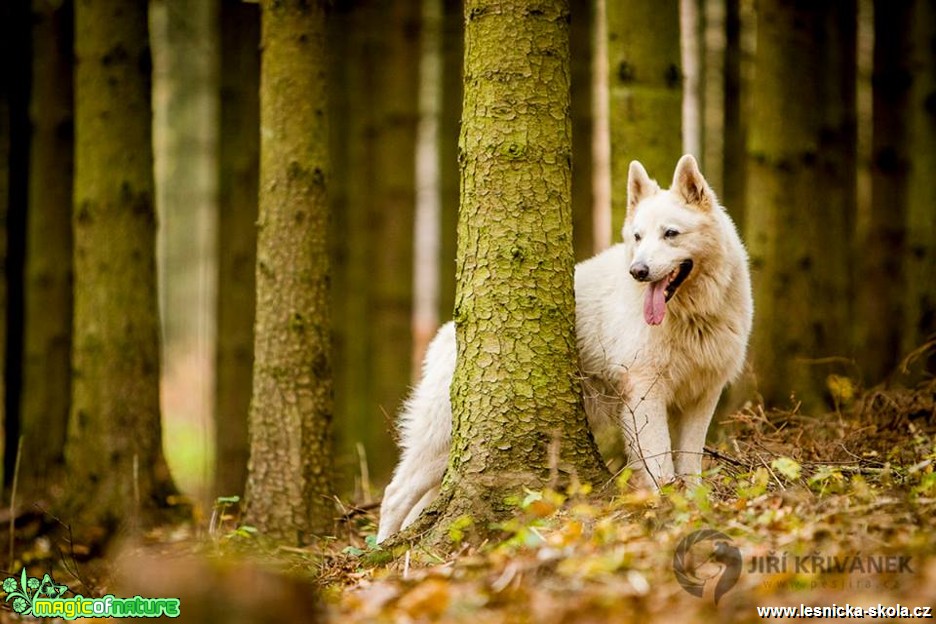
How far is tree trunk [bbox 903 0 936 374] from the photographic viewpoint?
353 inches

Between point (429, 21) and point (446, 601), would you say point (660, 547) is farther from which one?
point (429, 21)

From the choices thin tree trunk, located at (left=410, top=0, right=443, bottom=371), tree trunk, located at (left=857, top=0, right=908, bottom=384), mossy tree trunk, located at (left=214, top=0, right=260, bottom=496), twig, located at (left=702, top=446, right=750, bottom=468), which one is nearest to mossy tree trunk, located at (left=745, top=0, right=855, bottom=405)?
tree trunk, located at (left=857, top=0, right=908, bottom=384)

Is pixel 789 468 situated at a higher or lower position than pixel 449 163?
lower

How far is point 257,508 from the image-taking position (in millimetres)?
6461

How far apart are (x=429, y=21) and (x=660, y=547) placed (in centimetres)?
1054

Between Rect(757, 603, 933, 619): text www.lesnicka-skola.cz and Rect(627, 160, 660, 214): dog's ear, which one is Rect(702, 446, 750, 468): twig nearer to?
Rect(627, 160, 660, 214): dog's ear

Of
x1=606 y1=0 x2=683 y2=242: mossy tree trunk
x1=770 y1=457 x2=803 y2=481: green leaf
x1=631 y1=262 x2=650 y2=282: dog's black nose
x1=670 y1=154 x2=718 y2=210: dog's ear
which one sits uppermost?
x1=606 y1=0 x2=683 y2=242: mossy tree trunk

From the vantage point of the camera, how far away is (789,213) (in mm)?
8320

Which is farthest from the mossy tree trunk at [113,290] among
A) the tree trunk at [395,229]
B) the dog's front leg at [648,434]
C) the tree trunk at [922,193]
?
the tree trunk at [922,193]

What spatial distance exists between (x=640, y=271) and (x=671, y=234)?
15.0 inches

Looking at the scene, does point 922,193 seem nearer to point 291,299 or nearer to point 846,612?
point 291,299

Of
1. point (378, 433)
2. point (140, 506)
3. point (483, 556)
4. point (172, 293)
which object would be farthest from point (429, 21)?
point (172, 293)

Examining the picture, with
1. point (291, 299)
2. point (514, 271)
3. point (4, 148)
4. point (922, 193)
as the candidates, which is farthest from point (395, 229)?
point (514, 271)

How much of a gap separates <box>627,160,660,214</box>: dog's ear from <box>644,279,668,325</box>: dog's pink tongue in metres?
0.63
